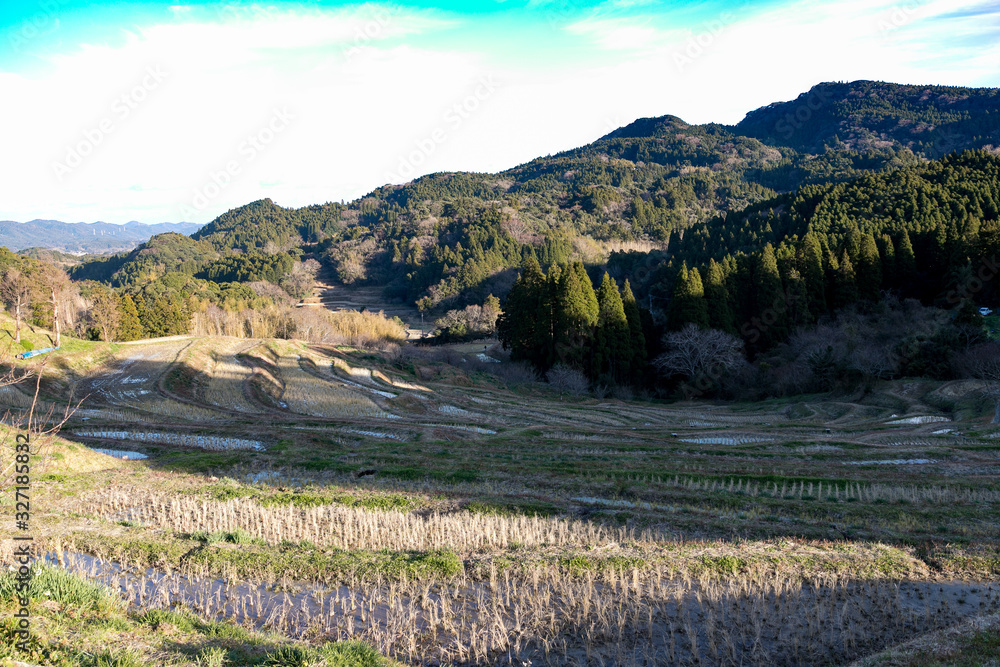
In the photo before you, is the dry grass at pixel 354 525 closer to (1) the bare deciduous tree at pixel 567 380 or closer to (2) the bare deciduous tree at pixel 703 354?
(1) the bare deciduous tree at pixel 567 380

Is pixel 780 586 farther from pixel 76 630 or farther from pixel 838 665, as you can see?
pixel 76 630

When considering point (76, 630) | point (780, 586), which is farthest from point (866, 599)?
point (76, 630)

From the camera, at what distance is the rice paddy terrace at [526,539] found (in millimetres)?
7605

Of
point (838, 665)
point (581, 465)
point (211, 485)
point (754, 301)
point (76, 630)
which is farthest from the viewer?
point (754, 301)

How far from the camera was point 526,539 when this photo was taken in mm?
11016

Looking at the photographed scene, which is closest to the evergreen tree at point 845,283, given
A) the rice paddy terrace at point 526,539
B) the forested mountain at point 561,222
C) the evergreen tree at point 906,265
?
the evergreen tree at point 906,265

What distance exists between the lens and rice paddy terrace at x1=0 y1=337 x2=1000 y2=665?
7605 mm

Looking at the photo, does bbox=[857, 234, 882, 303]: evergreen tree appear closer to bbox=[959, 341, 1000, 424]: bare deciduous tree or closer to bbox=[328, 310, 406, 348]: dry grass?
bbox=[959, 341, 1000, 424]: bare deciduous tree

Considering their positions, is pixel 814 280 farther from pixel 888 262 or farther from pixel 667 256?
pixel 667 256

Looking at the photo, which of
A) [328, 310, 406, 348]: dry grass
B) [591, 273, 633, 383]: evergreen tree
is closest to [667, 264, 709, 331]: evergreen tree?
[591, 273, 633, 383]: evergreen tree

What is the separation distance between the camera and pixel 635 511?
1297cm

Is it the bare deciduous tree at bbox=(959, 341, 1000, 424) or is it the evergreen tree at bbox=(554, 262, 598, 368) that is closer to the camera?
the bare deciduous tree at bbox=(959, 341, 1000, 424)

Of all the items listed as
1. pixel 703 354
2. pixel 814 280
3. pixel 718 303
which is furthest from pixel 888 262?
pixel 703 354

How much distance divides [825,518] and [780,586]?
16.7ft
